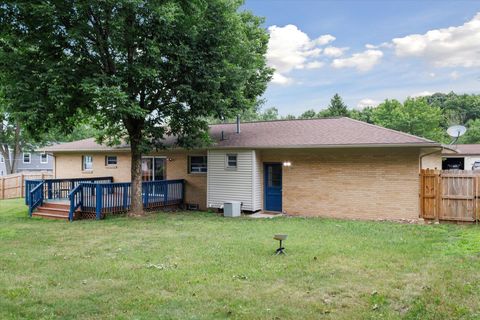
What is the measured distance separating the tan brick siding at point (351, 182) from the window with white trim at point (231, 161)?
1.19 m

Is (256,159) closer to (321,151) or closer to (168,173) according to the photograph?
(321,151)

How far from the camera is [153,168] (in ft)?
60.1

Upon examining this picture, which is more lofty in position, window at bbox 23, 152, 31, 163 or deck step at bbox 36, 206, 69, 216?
window at bbox 23, 152, 31, 163

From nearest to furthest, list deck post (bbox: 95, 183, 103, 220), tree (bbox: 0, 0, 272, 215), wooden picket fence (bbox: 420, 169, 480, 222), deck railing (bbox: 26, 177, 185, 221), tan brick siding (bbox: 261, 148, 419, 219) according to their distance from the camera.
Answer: tree (bbox: 0, 0, 272, 215)
wooden picket fence (bbox: 420, 169, 480, 222)
tan brick siding (bbox: 261, 148, 419, 219)
deck post (bbox: 95, 183, 103, 220)
deck railing (bbox: 26, 177, 185, 221)

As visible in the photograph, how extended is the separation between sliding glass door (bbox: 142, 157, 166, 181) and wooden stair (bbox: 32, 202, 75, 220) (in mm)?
4621

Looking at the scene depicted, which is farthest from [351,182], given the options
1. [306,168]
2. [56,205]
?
[56,205]

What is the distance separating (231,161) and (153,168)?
188 inches

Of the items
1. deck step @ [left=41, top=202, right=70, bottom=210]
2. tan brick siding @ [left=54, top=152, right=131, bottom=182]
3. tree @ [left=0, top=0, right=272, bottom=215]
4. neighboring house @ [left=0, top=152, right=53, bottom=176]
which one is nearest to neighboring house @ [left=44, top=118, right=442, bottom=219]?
tan brick siding @ [left=54, top=152, right=131, bottom=182]

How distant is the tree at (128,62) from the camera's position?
11.4m

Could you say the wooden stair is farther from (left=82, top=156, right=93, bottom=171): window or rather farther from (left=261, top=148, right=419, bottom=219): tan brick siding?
(left=261, top=148, right=419, bottom=219): tan brick siding

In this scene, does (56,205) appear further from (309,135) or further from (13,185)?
(13,185)

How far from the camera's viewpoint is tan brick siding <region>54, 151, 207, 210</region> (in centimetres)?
1697

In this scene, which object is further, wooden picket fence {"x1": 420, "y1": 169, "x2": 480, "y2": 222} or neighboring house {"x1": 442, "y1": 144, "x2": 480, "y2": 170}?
neighboring house {"x1": 442, "y1": 144, "x2": 480, "y2": 170}

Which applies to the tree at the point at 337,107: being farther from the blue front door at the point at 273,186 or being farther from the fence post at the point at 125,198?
the fence post at the point at 125,198
